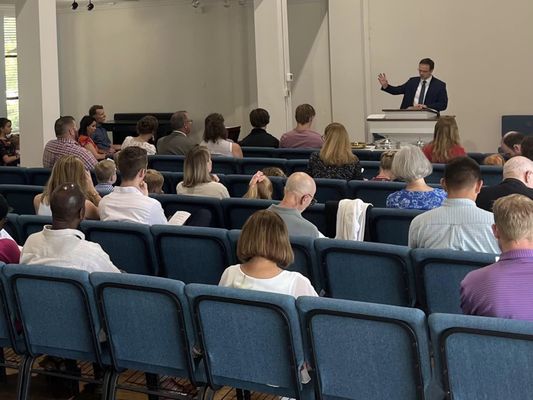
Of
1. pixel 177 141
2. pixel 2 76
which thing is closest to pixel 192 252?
pixel 177 141

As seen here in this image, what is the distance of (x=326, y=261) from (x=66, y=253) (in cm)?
140

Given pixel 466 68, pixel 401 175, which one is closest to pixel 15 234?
pixel 401 175

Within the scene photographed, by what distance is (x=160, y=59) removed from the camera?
16.7 m

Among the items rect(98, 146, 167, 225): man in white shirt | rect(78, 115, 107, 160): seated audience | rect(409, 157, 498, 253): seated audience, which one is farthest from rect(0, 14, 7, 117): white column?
rect(409, 157, 498, 253): seated audience

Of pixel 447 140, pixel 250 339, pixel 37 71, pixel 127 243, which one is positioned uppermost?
pixel 37 71

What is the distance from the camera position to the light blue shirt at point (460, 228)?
4.89 m

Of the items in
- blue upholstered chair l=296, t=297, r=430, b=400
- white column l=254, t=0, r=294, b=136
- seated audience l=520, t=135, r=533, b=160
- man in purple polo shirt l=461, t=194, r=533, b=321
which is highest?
white column l=254, t=0, r=294, b=136

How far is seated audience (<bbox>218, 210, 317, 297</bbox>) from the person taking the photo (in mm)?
4078

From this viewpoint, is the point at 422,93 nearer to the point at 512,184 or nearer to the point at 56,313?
the point at 512,184

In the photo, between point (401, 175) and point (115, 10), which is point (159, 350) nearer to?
point (401, 175)

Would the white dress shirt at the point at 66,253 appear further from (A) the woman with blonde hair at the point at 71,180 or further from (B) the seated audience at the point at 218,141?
(B) the seated audience at the point at 218,141

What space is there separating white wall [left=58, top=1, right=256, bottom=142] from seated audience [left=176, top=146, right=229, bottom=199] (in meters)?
8.92

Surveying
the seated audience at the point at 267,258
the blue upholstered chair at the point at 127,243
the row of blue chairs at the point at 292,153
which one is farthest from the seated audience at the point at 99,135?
the seated audience at the point at 267,258

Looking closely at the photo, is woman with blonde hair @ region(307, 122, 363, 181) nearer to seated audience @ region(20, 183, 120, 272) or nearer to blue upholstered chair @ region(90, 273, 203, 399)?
seated audience @ region(20, 183, 120, 272)
